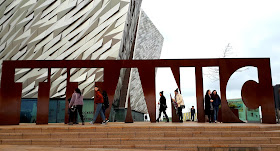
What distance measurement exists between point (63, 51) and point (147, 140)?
1256cm

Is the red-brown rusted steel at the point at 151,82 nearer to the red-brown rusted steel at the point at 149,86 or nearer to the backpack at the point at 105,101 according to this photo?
the red-brown rusted steel at the point at 149,86

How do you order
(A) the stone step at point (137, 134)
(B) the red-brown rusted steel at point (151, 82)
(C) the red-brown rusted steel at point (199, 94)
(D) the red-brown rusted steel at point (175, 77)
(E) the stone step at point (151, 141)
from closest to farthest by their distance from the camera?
1. (E) the stone step at point (151, 141)
2. (A) the stone step at point (137, 134)
3. (B) the red-brown rusted steel at point (151, 82)
4. (C) the red-brown rusted steel at point (199, 94)
5. (D) the red-brown rusted steel at point (175, 77)

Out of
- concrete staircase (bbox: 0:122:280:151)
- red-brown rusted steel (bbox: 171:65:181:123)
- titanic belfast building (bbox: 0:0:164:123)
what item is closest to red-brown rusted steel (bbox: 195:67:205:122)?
red-brown rusted steel (bbox: 171:65:181:123)

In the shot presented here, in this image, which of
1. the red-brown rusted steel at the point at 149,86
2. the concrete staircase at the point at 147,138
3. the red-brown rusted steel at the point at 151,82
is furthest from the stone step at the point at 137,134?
the red-brown rusted steel at the point at 149,86

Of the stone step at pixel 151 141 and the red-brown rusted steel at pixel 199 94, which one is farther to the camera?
the red-brown rusted steel at pixel 199 94

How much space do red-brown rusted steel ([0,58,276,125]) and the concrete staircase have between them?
278 centimetres

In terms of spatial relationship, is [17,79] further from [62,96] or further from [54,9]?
[54,9]

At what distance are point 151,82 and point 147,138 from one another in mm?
4519

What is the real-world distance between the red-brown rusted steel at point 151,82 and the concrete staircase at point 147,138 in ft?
9.13

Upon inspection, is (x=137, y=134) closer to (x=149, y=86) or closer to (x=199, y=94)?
A: (x=149, y=86)

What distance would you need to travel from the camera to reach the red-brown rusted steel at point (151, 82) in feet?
33.7

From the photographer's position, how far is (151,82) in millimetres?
10891

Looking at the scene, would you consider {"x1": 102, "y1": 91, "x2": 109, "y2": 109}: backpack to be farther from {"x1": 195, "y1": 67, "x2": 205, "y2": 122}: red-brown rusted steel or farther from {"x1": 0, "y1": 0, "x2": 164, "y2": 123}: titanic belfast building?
{"x1": 0, "y1": 0, "x2": 164, "y2": 123}: titanic belfast building

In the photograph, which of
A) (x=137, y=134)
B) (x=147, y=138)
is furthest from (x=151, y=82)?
(x=147, y=138)
